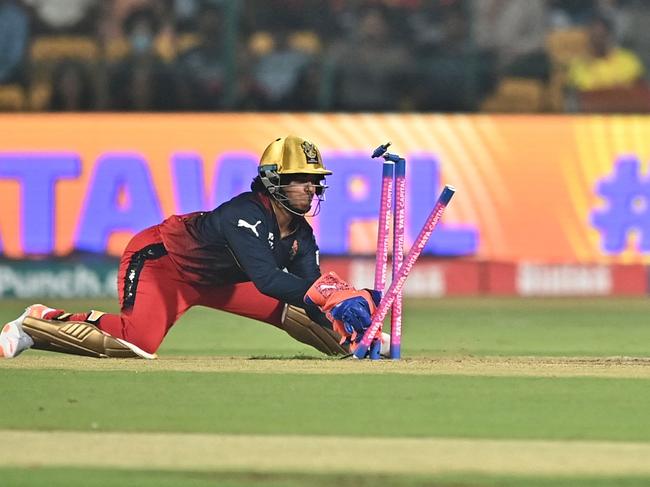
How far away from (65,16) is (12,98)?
1.10 m

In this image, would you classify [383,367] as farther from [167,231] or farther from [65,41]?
[65,41]

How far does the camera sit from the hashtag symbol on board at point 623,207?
1884 centimetres

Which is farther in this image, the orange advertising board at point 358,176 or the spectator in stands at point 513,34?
the spectator in stands at point 513,34

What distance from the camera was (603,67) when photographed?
766 inches

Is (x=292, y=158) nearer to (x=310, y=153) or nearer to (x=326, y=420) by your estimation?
(x=310, y=153)

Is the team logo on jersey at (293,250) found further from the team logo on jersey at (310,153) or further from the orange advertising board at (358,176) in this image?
the orange advertising board at (358,176)

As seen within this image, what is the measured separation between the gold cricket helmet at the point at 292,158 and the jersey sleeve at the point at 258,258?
36 cm

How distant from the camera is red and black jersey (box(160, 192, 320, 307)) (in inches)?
396

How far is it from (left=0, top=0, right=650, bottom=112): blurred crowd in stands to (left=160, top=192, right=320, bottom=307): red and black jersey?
8552 mm

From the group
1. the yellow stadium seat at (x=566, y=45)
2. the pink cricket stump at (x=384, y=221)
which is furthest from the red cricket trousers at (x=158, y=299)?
the yellow stadium seat at (x=566, y=45)

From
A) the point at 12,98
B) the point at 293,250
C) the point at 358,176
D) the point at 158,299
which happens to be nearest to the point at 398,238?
the point at 293,250

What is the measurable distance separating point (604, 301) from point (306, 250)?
8.44m

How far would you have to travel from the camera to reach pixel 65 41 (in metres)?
19.4

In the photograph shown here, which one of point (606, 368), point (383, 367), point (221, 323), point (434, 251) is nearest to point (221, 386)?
point (383, 367)
